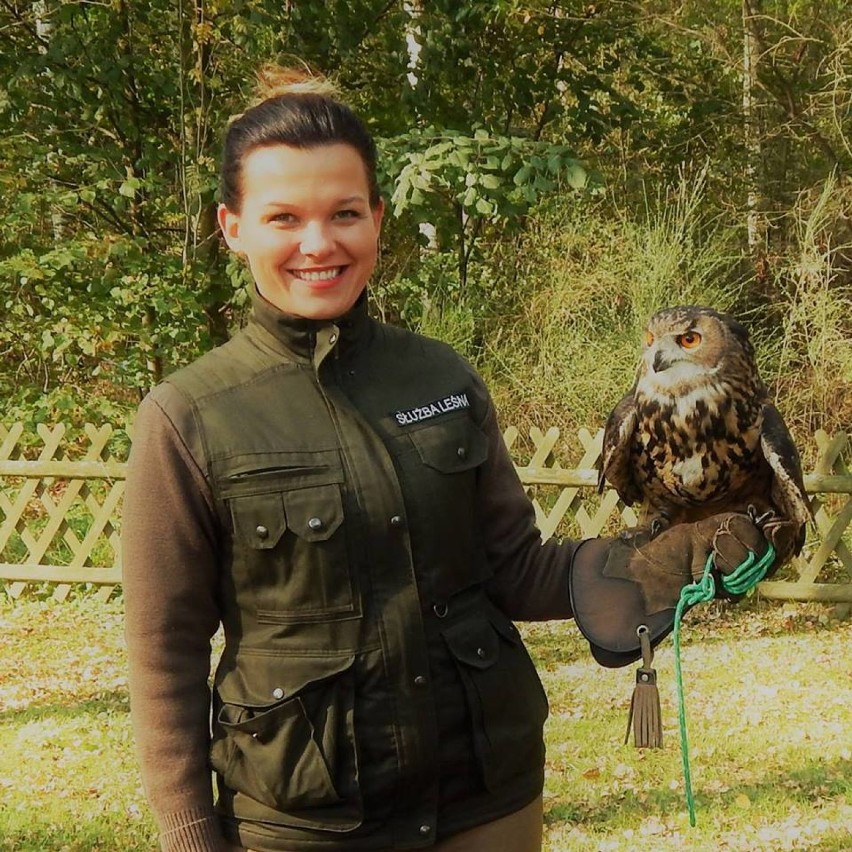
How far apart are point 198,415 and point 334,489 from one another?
0.21m

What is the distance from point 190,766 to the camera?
59.0 inches

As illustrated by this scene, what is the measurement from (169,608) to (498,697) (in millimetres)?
482

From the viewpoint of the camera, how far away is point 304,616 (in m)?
1.47

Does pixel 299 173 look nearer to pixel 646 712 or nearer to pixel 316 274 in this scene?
pixel 316 274

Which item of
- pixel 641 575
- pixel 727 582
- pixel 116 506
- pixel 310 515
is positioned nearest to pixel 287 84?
pixel 310 515

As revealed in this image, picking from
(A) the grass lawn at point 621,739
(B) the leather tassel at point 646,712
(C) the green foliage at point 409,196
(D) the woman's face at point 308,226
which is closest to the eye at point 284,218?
(D) the woman's face at point 308,226

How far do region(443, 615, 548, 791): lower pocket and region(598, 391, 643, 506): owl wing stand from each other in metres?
0.89

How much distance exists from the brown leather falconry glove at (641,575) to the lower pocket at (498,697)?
0.54 feet

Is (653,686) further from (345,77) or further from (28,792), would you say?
(345,77)

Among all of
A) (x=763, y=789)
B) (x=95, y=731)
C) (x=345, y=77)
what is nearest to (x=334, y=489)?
(x=763, y=789)

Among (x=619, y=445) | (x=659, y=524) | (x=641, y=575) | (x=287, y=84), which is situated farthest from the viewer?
(x=619, y=445)

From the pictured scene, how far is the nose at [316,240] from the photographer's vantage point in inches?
57.4

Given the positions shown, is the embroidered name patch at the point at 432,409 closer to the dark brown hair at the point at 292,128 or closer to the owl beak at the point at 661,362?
the dark brown hair at the point at 292,128

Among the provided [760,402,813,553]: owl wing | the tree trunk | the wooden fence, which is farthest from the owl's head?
the tree trunk
